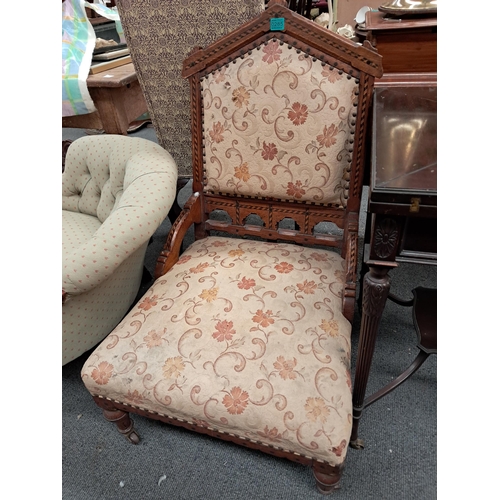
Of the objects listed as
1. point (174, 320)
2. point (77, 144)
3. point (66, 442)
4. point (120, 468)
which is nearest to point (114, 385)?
point (174, 320)

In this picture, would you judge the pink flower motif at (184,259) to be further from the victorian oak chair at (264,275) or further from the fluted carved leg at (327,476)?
the fluted carved leg at (327,476)

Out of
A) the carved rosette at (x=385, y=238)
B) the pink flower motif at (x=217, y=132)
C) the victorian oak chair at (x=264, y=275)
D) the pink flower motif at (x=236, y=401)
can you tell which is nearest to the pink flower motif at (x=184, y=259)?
the victorian oak chair at (x=264, y=275)

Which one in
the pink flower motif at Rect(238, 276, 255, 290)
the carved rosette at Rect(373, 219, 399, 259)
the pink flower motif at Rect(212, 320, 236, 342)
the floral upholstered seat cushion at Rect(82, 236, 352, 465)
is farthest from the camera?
the pink flower motif at Rect(238, 276, 255, 290)

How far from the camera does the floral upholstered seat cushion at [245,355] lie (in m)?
0.82

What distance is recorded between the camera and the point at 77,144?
1.56 metres

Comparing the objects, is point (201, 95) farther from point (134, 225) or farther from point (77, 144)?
point (77, 144)

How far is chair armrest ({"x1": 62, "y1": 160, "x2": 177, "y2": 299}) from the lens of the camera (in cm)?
101

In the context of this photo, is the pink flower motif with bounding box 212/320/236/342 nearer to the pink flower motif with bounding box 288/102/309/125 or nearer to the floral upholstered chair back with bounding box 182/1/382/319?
the floral upholstered chair back with bounding box 182/1/382/319

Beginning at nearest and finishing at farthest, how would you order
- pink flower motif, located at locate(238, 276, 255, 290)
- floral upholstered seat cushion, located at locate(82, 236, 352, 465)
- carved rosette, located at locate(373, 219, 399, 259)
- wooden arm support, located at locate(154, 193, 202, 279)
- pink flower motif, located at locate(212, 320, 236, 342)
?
carved rosette, located at locate(373, 219, 399, 259), floral upholstered seat cushion, located at locate(82, 236, 352, 465), pink flower motif, located at locate(212, 320, 236, 342), pink flower motif, located at locate(238, 276, 255, 290), wooden arm support, located at locate(154, 193, 202, 279)

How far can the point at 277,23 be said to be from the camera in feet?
3.28

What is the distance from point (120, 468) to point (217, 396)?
0.57 metres

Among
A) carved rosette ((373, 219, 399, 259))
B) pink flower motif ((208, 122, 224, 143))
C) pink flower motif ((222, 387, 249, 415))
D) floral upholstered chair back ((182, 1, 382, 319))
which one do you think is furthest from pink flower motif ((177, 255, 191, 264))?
carved rosette ((373, 219, 399, 259))

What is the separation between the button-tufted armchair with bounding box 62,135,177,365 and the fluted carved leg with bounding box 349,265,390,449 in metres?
0.65

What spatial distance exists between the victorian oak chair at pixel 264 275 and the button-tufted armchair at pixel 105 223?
0.13m
